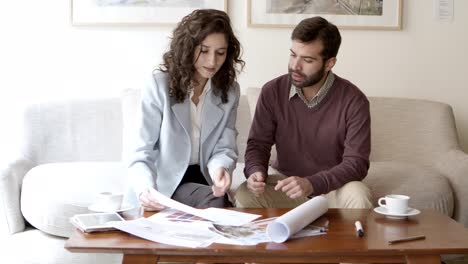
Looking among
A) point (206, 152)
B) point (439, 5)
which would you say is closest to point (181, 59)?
point (206, 152)

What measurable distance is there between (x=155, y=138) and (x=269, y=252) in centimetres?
90

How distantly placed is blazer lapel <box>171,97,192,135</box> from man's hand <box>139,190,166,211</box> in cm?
41

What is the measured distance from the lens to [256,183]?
2.32 metres

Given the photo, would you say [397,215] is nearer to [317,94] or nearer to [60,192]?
[317,94]

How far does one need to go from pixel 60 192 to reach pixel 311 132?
3.33 ft

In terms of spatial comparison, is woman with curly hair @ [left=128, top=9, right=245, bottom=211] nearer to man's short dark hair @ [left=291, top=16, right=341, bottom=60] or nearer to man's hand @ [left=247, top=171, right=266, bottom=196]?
man's hand @ [left=247, top=171, right=266, bottom=196]

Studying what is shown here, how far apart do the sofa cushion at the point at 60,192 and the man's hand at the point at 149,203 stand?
0.56 m

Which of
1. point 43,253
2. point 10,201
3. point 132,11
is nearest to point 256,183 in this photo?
point 43,253

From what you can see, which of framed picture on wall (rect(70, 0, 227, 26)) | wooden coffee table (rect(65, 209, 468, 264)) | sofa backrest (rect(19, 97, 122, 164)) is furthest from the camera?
framed picture on wall (rect(70, 0, 227, 26))

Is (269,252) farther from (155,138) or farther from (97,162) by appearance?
(97,162)

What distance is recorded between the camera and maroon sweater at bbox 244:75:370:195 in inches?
99.8

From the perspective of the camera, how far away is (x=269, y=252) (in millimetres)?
1664

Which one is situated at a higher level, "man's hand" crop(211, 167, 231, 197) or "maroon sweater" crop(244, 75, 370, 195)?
"maroon sweater" crop(244, 75, 370, 195)

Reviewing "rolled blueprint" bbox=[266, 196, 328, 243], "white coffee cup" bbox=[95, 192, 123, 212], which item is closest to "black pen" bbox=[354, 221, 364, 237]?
"rolled blueprint" bbox=[266, 196, 328, 243]
